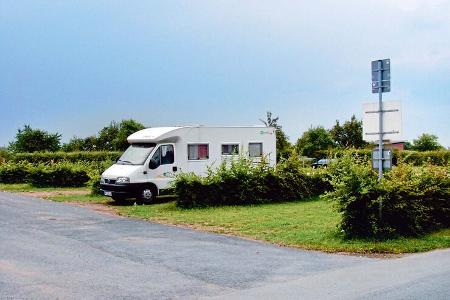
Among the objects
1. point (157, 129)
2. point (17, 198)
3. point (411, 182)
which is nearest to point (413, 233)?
point (411, 182)

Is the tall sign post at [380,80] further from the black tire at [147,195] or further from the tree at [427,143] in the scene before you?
the tree at [427,143]

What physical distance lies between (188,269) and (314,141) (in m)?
51.9

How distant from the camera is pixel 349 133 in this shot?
229 ft

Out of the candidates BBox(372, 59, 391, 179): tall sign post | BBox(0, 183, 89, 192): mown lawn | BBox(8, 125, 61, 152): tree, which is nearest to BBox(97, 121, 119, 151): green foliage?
BBox(8, 125, 61, 152): tree

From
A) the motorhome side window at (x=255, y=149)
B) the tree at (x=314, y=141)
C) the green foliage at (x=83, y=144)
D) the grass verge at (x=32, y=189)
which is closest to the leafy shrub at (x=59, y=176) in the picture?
the grass verge at (x=32, y=189)

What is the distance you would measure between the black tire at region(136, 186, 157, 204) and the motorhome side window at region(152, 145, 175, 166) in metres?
0.98

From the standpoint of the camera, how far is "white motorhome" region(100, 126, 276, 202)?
21.0 metres

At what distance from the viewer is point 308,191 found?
22.1m

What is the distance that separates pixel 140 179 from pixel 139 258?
10527mm

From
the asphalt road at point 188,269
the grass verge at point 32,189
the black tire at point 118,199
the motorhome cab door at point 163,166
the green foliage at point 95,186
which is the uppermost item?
the motorhome cab door at point 163,166

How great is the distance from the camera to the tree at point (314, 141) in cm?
5972

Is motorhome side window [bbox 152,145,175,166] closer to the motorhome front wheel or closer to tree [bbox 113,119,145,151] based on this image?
the motorhome front wheel

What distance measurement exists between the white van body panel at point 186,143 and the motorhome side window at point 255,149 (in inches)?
5.6

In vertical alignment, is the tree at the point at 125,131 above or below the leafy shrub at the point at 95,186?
above
